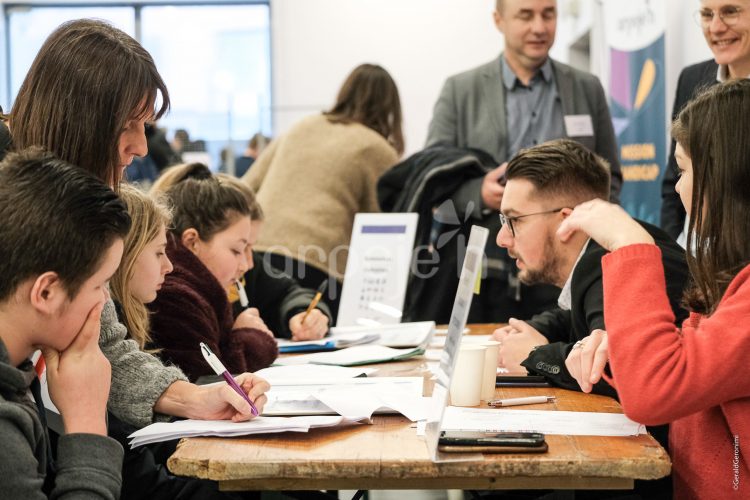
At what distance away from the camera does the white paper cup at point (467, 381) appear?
159 cm

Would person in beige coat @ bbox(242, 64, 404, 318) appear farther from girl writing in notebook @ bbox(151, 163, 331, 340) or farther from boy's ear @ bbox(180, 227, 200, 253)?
boy's ear @ bbox(180, 227, 200, 253)

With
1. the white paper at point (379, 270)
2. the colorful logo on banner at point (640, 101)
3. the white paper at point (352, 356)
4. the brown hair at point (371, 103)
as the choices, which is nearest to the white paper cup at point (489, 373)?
the white paper at point (352, 356)

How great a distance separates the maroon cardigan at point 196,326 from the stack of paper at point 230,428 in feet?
1.58

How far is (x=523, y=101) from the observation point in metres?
3.39

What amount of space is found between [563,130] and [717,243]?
1.96 m

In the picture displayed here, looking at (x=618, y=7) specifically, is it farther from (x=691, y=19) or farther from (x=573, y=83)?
(x=573, y=83)

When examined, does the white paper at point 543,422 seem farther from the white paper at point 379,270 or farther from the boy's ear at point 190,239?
the white paper at point 379,270

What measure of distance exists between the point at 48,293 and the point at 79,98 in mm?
432

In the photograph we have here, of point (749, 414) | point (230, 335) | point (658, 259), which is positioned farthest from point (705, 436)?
point (230, 335)

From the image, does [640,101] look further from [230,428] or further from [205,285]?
[230,428]

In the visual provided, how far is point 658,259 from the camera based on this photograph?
1.40 meters

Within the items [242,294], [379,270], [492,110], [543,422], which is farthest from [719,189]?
[492,110]

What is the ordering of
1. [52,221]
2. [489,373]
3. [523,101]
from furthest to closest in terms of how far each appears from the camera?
1. [523,101]
2. [489,373]
3. [52,221]

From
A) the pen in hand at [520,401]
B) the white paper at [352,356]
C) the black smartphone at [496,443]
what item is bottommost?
the white paper at [352,356]
